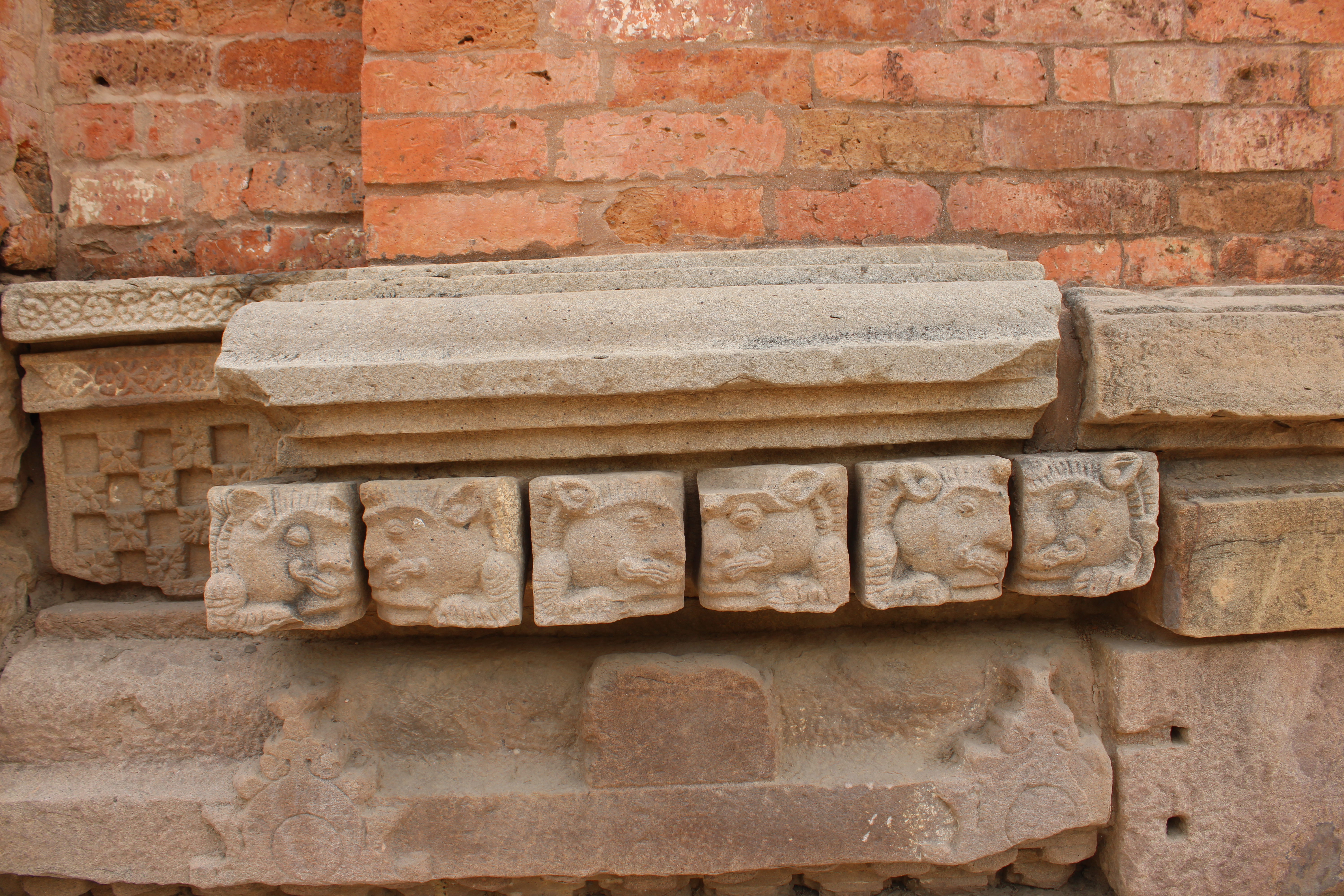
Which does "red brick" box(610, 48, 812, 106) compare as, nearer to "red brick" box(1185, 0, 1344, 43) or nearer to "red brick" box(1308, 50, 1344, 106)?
"red brick" box(1185, 0, 1344, 43)

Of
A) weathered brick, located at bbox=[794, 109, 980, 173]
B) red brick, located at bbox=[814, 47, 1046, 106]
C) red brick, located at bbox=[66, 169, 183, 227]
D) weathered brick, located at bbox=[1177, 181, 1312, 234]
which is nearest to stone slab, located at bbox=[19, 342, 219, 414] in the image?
red brick, located at bbox=[66, 169, 183, 227]

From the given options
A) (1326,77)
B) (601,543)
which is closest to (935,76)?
(1326,77)

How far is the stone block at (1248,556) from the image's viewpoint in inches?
53.6

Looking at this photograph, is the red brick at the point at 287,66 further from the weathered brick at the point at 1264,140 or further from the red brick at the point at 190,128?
the weathered brick at the point at 1264,140

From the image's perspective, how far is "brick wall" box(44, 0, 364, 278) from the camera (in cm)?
184

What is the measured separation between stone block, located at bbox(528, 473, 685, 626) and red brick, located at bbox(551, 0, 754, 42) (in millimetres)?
1064

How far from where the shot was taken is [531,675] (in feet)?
4.96

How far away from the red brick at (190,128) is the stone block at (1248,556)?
2.37 m

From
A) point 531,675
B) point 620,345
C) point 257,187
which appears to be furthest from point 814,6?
point 531,675

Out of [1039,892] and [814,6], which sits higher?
[814,6]

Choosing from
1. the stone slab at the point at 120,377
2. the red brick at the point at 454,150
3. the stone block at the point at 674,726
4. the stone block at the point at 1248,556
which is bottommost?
the stone block at the point at 674,726

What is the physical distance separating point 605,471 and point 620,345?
0.25m

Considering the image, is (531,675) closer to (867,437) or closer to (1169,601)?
(867,437)

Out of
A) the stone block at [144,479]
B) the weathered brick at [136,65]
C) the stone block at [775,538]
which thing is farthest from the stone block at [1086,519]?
the weathered brick at [136,65]
